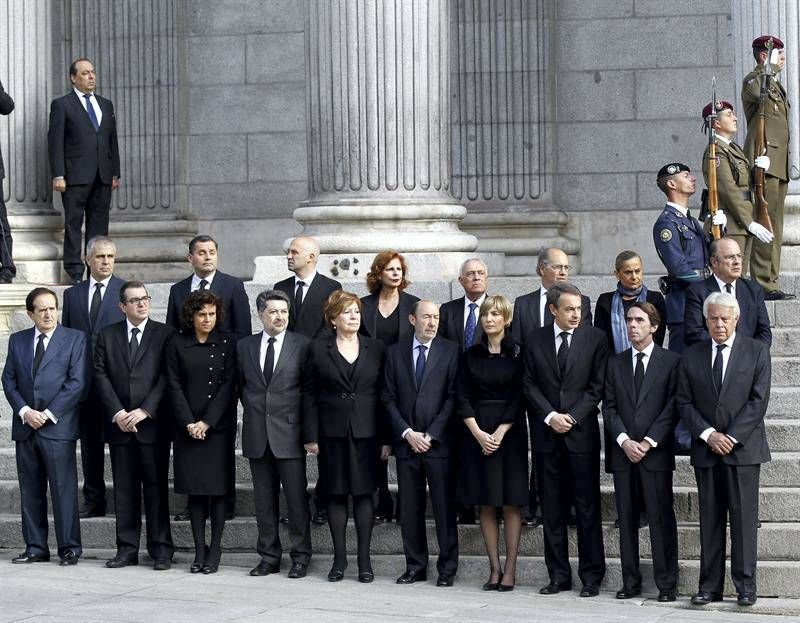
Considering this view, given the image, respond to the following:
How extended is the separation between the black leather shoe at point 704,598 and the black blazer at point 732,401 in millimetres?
773

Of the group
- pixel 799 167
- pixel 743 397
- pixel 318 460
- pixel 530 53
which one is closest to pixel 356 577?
pixel 318 460

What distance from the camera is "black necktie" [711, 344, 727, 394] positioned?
11.6 metres

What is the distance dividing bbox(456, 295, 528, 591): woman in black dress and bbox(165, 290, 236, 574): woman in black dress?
1.62 meters

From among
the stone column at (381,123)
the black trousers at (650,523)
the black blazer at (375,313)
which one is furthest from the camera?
the stone column at (381,123)

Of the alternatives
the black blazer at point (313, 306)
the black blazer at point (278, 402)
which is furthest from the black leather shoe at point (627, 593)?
the black blazer at point (313, 306)

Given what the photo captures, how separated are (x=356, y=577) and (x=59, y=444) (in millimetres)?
2284

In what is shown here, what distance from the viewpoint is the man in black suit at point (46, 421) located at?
13008 mm

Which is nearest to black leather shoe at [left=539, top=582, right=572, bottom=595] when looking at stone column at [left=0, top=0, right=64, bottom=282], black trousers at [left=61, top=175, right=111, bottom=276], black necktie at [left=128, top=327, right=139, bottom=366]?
black necktie at [left=128, top=327, right=139, bottom=366]

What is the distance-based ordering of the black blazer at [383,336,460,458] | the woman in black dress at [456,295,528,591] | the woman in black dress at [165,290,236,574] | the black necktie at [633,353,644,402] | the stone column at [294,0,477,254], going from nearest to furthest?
the black necktie at [633,353,644,402] < the woman in black dress at [456,295,528,591] < the black blazer at [383,336,460,458] < the woman in black dress at [165,290,236,574] < the stone column at [294,0,477,254]

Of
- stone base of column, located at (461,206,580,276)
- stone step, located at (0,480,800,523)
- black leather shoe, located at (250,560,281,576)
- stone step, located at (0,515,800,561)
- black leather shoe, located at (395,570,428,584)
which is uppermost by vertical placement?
stone base of column, located at (461,206,580,276)

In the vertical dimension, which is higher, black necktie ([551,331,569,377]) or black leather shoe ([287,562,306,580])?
black necktie ([551,331,569,377])

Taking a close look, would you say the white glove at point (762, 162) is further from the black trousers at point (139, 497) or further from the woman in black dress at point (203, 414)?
the black trousers at point (139, 497)

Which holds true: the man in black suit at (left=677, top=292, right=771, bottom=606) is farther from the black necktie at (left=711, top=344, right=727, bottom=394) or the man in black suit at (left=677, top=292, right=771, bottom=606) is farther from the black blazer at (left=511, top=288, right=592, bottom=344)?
the black blazer at (left=511, top=288, right=592, bottom=344)

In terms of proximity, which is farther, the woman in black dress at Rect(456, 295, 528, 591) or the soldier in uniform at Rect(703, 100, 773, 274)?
the soldier in uniform at Rect(703, 100, 773, 274)
